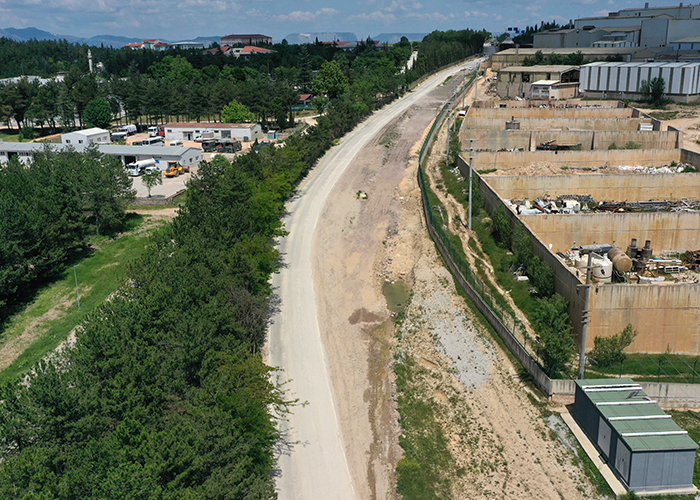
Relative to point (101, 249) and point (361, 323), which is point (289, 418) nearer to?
point (361, 323)

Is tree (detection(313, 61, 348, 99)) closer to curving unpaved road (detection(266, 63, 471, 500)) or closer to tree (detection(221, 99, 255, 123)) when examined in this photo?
tree (detection(221, 99, 255, 123))

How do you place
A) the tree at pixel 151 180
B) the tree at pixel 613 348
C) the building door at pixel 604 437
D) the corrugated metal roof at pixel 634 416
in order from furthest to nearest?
the tree at pixel 151 180 → the tree at pixel 613 348 → the building door at pixel 604 437 → the corrugated metal roof at pixel 634 416

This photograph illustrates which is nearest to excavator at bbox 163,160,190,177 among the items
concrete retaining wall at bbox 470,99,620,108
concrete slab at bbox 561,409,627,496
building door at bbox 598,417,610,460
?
concrete retaining wall at bbox 470,99,620,108

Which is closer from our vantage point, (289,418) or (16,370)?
(289,418)

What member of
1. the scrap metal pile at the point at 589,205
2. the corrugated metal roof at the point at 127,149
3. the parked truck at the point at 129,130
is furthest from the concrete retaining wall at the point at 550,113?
the parked truck at the point at 129,130

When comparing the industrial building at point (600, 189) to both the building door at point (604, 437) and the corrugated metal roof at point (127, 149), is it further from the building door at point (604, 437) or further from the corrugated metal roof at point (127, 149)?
the corrugated metal roof at point (127, 149)

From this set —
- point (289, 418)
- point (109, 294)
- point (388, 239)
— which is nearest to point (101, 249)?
point (109, 294)
